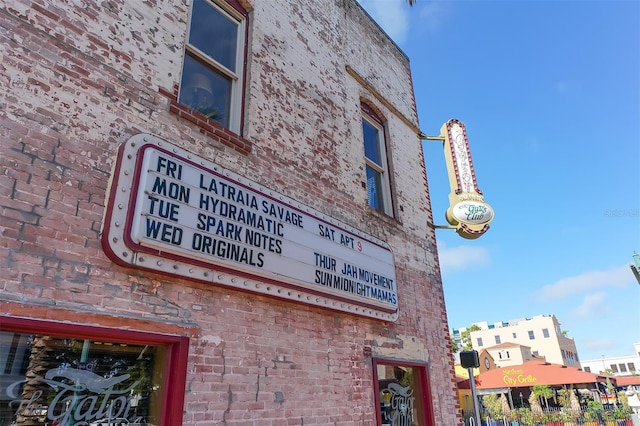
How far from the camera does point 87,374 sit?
3.03m

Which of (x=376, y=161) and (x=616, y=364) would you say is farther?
(x=616, y=364)

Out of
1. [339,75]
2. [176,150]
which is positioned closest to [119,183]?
[176,150]

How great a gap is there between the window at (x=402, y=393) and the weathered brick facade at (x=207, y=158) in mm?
197

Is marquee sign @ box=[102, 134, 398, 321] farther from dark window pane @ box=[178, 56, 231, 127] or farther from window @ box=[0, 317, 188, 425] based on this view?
dark window pane @ box=[178, 56, 231, 127]

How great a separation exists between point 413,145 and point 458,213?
5.87ft

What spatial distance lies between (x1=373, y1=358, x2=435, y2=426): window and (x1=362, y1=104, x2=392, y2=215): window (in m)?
2.60

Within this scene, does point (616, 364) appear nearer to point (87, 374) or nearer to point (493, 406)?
point (493, 406)

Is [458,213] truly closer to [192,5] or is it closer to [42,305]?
[192,5]

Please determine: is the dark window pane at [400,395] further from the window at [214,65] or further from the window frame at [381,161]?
the window at [214,65]

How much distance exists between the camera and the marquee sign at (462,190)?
8281 millimetres

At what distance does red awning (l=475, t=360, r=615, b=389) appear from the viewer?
16734 mm

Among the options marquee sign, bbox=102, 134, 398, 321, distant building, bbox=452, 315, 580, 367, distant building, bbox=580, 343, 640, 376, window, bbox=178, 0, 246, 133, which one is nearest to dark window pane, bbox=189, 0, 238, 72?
window, bbox=178, 0, 246, 133

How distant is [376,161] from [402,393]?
399cm

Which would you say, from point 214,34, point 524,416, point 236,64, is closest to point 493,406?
point 524,416
